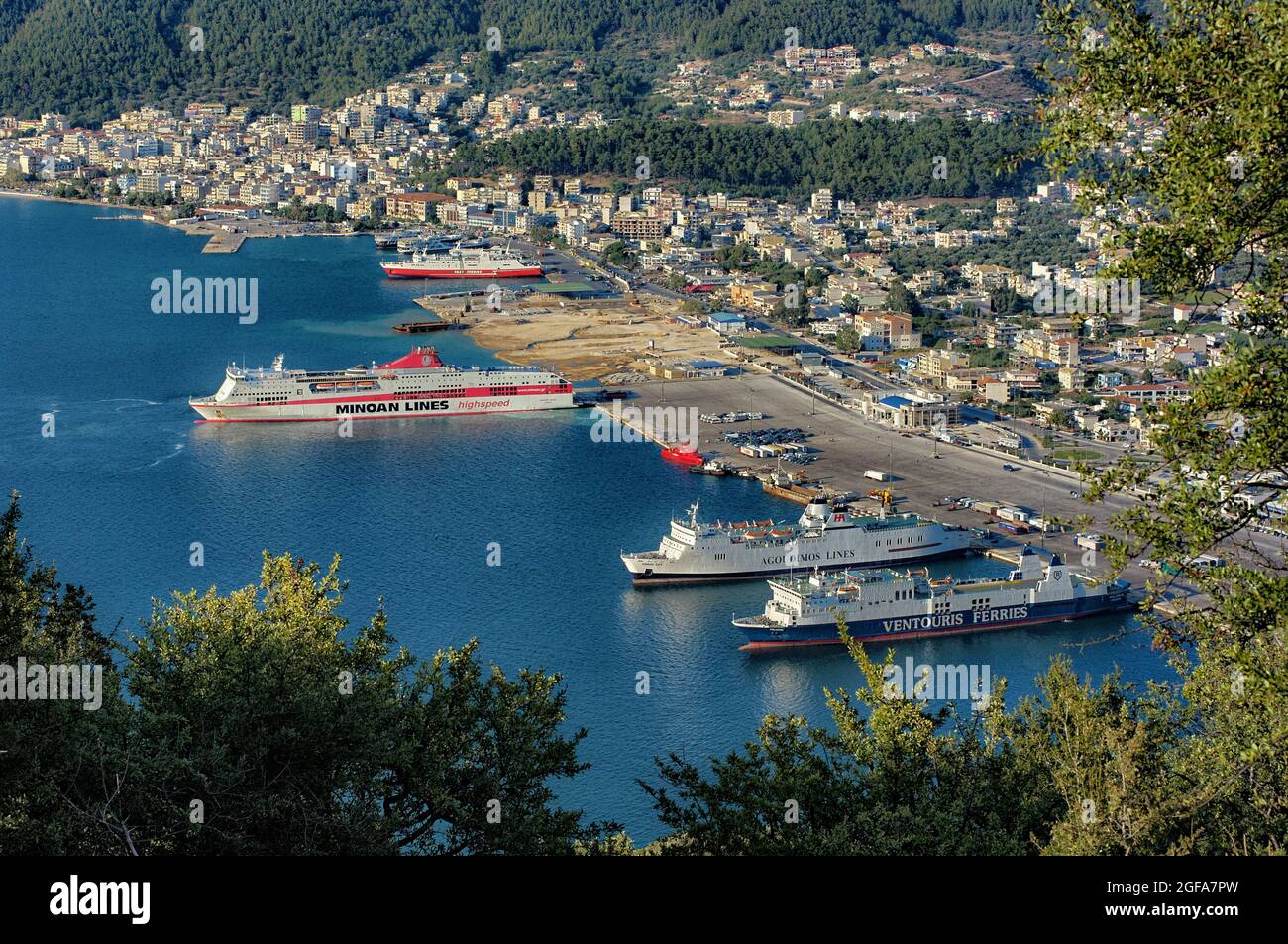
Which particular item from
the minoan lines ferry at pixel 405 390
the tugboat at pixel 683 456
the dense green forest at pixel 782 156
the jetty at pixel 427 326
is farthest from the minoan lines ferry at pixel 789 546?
the dense green forest at pixel 782 156

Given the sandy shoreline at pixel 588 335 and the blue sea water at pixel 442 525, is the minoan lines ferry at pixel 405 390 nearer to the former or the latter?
the blue sea water at pixel 442 525

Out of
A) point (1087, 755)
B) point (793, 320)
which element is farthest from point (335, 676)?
point (793, 320)

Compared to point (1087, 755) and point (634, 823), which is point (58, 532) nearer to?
point (634, 823)

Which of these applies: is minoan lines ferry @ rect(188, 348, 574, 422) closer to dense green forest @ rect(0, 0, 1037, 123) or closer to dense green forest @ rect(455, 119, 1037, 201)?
dense green forest @ rect(455, 119, 1037, 201)

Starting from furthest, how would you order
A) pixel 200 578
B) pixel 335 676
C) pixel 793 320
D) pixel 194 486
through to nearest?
pixel 793 320 → pixel 194 486 → pixel 200 578 → pixel 335 676
